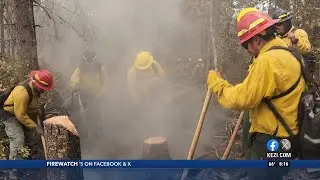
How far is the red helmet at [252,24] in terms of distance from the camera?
318 cm

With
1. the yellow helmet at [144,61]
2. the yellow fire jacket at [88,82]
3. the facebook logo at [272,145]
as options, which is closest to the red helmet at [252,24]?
the facebook logo at [272,145]

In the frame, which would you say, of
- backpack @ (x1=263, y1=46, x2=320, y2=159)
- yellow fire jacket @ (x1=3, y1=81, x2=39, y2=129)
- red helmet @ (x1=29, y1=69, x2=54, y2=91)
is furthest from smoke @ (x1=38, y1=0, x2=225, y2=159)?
backpack @ (x1=263, y1=46, x2=320, y2=159)

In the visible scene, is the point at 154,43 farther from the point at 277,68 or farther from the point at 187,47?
the point at 277,68

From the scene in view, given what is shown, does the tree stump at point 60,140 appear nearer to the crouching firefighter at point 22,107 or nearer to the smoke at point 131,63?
the crouching firefighter at point 22,107

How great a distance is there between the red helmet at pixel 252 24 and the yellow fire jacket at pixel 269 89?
139 millimetres

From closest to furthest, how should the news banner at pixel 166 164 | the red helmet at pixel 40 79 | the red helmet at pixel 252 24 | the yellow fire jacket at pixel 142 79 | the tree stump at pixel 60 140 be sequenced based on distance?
the news banner at pixel 166 164 → the red helmet at pixel 252 24 → the tree stump at pixel 60 140 → the red helmet at pixel 40 79 → the yellow fire jacket at pixel 142 79

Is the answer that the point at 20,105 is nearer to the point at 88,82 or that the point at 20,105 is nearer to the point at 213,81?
the point at 88,82

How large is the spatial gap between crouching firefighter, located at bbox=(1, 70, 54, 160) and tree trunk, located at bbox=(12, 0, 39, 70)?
5.40 ft

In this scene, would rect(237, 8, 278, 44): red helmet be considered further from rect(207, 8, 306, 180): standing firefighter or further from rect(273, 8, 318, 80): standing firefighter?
rect(273, 8, 318, 80): standing firefighter

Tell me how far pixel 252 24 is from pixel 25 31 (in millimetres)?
5278

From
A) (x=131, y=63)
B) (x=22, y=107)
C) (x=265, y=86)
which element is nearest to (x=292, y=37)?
(x=265, y=86)

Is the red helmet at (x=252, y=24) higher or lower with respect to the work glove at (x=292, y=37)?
higher

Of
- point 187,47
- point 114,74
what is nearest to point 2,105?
point 114,74

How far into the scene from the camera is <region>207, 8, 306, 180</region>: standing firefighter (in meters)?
3.04
